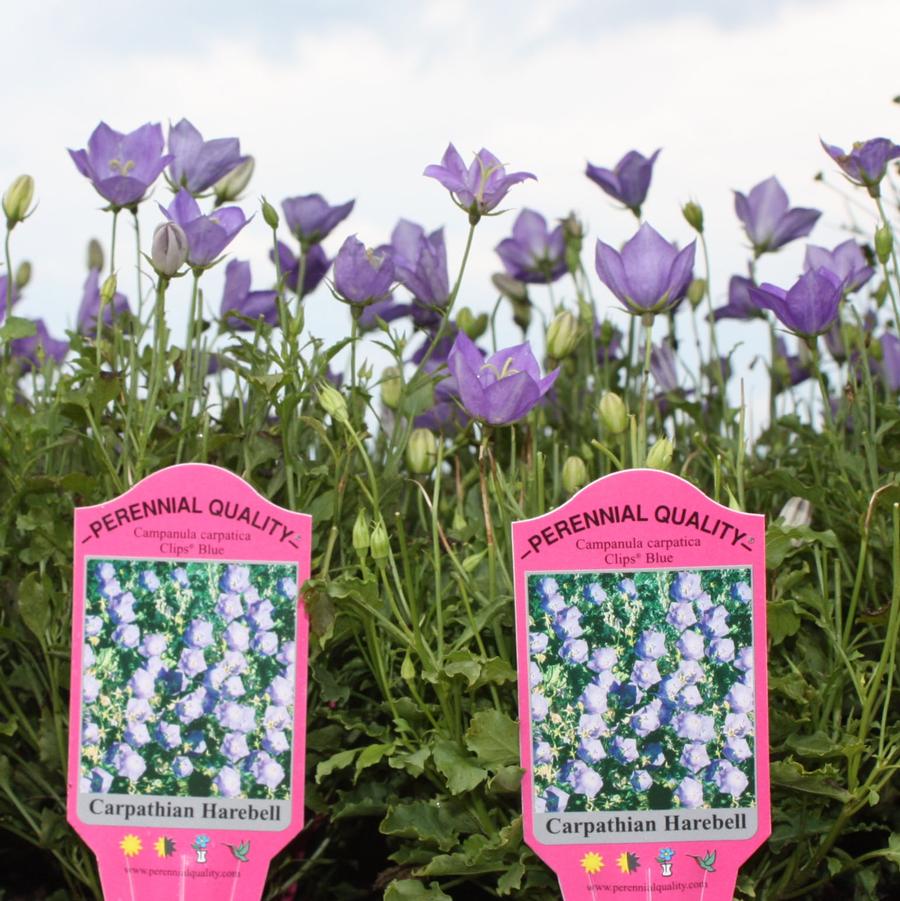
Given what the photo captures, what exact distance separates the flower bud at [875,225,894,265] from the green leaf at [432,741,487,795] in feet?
2.47

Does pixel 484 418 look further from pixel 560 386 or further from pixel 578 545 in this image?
pixel 560 386

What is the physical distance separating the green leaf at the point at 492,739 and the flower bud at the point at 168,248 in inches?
20.1

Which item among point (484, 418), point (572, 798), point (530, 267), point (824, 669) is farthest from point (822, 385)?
point (530, 267)

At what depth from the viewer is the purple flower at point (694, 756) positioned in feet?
3.97

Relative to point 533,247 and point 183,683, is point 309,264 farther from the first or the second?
point 183,683

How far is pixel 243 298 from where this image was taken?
167 centimetres

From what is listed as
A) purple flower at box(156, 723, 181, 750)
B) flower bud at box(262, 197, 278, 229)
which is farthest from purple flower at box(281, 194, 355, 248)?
purple flower at box(156, 723, 181, 750)

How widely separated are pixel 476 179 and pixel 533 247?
0.66 metres

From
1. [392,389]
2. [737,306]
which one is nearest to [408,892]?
[392,389]

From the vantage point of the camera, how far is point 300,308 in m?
1.38

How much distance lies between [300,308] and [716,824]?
0.64 meters

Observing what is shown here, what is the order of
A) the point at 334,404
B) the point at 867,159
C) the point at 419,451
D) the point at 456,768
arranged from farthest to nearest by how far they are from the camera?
the point at 867,159
the point at 419,451
the point at 334,404
the point at 456,768

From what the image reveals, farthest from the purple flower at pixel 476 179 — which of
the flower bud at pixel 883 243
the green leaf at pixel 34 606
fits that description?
the green leaf at pixel 34 606

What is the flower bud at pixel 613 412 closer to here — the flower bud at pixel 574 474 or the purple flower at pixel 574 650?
the flower bud at pixel 574 474
